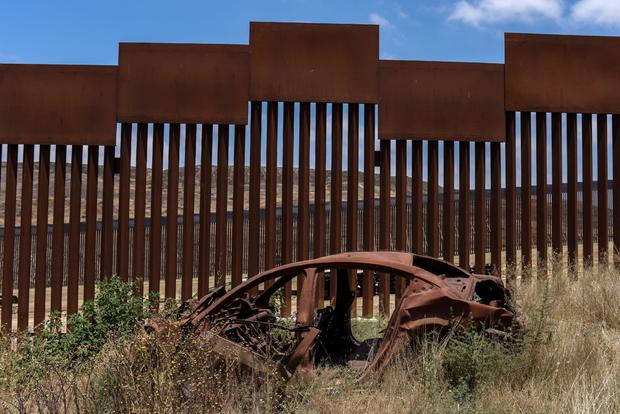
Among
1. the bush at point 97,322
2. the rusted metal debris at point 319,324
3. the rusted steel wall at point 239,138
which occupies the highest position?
the rusted steel wall at point 239,138

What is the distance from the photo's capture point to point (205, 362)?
410 centimetres

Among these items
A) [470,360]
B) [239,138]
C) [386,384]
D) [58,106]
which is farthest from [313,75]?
[386,384]

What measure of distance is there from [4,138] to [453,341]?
25.2 ft

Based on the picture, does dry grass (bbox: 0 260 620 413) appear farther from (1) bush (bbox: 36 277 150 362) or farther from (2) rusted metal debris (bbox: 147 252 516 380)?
(1) bush (bbox: 36 277 150 362)

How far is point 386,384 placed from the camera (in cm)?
446

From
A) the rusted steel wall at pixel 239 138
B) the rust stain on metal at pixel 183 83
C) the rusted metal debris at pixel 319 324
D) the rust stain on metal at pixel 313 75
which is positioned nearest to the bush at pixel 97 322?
the rusted steel wall at pixel 239 138

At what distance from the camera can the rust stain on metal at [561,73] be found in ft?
31.5

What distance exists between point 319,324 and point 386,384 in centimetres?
142

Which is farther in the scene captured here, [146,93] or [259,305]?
[146,93]

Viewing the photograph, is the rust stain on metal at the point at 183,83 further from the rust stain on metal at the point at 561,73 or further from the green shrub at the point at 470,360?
the green shrub at the point at 470,360

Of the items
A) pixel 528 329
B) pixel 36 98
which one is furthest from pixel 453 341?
pixel 36 98

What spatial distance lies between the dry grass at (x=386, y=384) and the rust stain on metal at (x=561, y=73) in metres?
5.15

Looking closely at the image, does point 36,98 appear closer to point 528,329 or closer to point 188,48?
point 188,48

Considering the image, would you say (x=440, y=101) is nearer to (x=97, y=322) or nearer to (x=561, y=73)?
(x=561, y=73)
